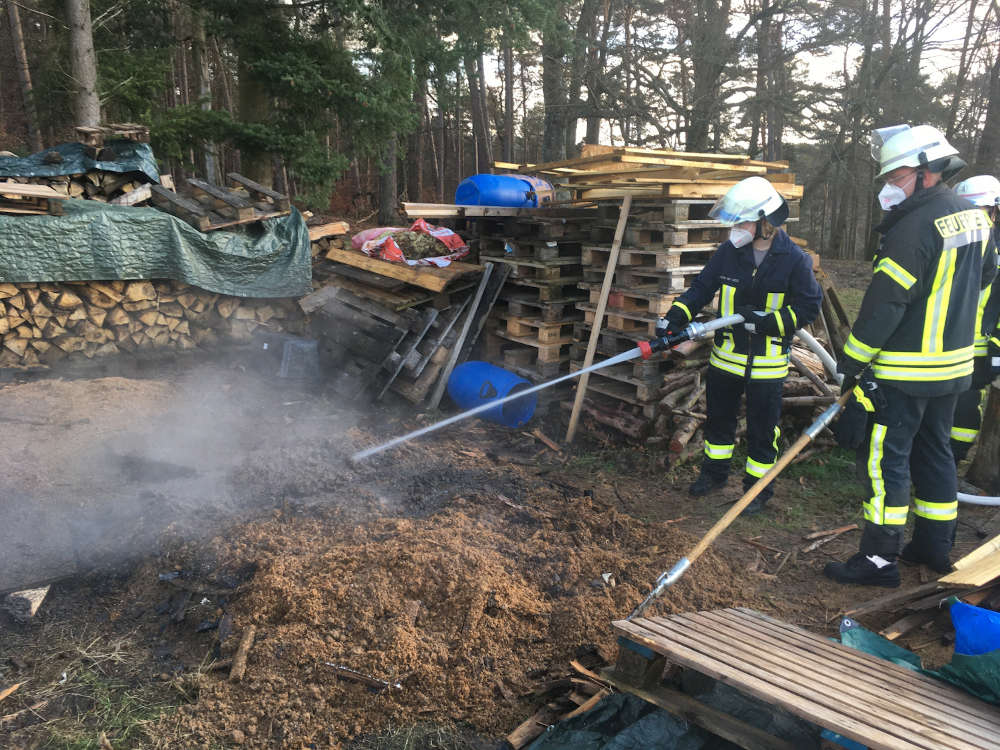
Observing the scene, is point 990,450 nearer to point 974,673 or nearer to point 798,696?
point 974,673

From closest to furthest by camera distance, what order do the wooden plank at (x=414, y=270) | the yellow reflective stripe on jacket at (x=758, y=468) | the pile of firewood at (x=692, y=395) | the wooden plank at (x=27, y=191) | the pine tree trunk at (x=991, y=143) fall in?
the yellow reflective stripe on jacket at (x=758, y=468) → the pile of firewood at (x=692, y=395) → the wooden plank at (x=27, y=191) → the wooden plank at (x=414, y=270) → the pine tree trunk at (x=991, y=143)

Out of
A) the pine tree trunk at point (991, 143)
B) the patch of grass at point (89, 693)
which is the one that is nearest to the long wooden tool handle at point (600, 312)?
the patch of grass at point (89, 693)

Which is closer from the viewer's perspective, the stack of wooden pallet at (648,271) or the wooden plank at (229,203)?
the stack of wooden pallet at (648,271)

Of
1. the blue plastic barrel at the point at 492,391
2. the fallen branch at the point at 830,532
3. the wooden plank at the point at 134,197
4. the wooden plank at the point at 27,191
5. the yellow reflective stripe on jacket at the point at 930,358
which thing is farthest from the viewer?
the wooden plank at the point at 134,197

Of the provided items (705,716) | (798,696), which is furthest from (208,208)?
(798,696)

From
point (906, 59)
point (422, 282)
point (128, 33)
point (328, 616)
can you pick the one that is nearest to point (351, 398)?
point (422, 282)

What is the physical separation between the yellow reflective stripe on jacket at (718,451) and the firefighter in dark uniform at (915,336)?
1.33 meters

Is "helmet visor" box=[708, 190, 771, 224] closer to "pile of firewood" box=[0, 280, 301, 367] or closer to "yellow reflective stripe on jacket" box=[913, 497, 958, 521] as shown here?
"yellow reflective stripe on jacket" box=[913, 497, 958, 521]

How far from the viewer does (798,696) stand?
2.32 metres

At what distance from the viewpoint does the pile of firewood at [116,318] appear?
6.90 m

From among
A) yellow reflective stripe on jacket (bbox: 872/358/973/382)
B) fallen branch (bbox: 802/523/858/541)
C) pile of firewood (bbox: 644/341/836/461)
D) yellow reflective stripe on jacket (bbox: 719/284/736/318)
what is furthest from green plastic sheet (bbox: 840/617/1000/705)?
pile of firewood (bbox: 644/341/836/461)

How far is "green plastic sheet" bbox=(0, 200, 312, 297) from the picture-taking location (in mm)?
6676

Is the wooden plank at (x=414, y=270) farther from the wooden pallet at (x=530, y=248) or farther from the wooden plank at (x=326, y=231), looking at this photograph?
the wooden plank at (x=326, y=231)

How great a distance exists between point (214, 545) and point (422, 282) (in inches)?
156
